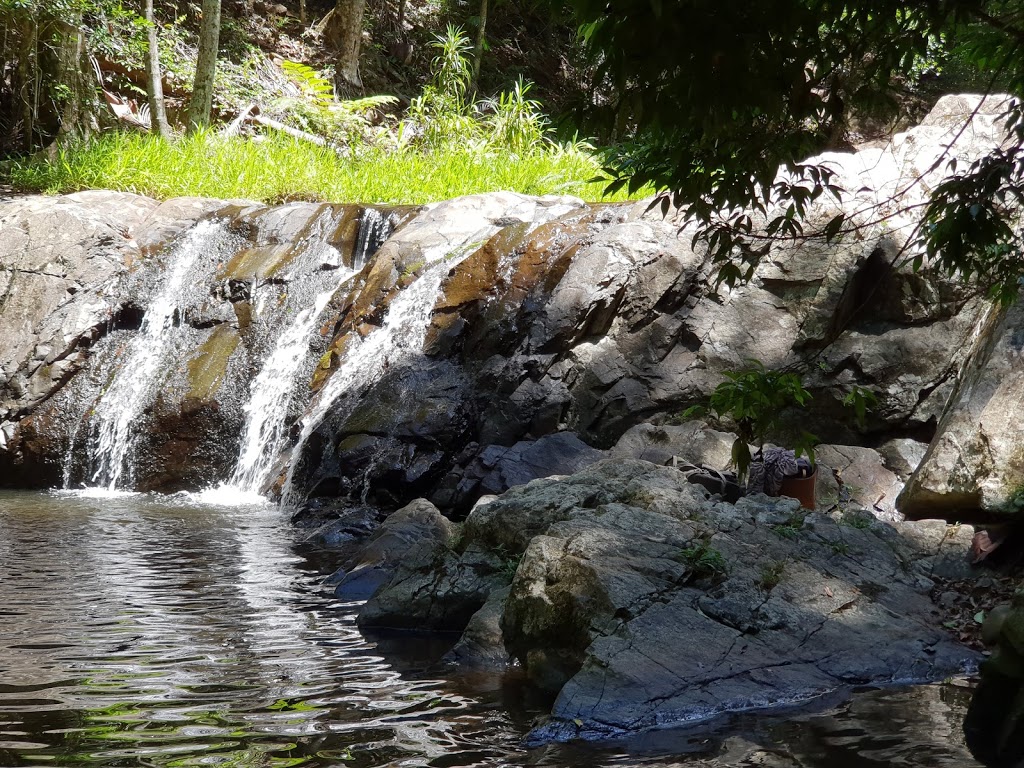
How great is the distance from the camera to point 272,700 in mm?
3953

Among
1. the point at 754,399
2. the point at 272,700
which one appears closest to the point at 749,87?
the point at 754,399

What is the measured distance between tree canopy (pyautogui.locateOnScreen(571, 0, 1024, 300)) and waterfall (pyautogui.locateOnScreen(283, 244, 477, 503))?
23.4ft

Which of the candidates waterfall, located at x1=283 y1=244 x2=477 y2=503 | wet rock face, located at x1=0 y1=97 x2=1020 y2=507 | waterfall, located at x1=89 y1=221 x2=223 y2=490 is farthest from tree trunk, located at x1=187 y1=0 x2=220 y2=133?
waterfall, located at x1=283 y1=244 x2=477 y2=503

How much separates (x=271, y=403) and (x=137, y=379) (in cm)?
170

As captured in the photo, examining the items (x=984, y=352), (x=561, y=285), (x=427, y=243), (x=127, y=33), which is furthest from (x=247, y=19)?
(x=984, y=352)

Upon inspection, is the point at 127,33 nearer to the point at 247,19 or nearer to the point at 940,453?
the point at 247,19

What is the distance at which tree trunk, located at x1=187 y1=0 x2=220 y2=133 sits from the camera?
13.9 metres

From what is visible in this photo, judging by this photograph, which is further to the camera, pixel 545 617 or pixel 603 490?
pixel 603 490

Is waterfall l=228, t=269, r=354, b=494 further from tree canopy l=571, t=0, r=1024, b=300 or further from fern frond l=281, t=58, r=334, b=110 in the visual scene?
tree canopy l=571, t=0, r=1024, b=300

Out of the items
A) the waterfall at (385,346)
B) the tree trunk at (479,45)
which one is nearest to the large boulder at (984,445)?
the waterfall at (385,346)

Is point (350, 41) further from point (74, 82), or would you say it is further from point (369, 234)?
point (369, 234)

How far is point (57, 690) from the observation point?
13.0ft

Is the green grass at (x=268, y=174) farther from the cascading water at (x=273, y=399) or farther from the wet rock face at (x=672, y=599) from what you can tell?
the wet rock face at (x=672, y=599)

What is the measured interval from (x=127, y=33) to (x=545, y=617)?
51.1 ft
